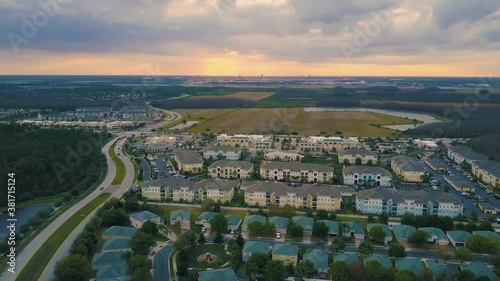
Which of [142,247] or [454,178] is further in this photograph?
[454,178]

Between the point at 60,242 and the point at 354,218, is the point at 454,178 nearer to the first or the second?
the point at 354,218

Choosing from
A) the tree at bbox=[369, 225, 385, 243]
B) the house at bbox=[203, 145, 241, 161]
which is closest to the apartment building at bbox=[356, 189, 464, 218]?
the tree at bbox=[369, 225, 385, 243]

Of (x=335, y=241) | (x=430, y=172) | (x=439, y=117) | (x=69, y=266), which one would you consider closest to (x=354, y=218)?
(x=335, y=241)

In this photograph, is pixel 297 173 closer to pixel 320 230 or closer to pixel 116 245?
pixel 320 230

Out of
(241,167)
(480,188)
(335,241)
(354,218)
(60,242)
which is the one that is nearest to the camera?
(335,241)

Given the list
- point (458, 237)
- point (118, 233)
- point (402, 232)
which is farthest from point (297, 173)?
point (118, 233)

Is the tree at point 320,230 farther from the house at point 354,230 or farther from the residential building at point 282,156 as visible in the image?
the residential building at point 282,156

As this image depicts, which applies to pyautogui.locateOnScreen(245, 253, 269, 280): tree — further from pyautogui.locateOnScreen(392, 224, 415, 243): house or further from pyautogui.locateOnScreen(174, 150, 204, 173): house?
pyautogui.locateOnScreen(174, 150, 204, 173): house

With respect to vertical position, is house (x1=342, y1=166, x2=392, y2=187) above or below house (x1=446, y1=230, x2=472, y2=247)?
above
